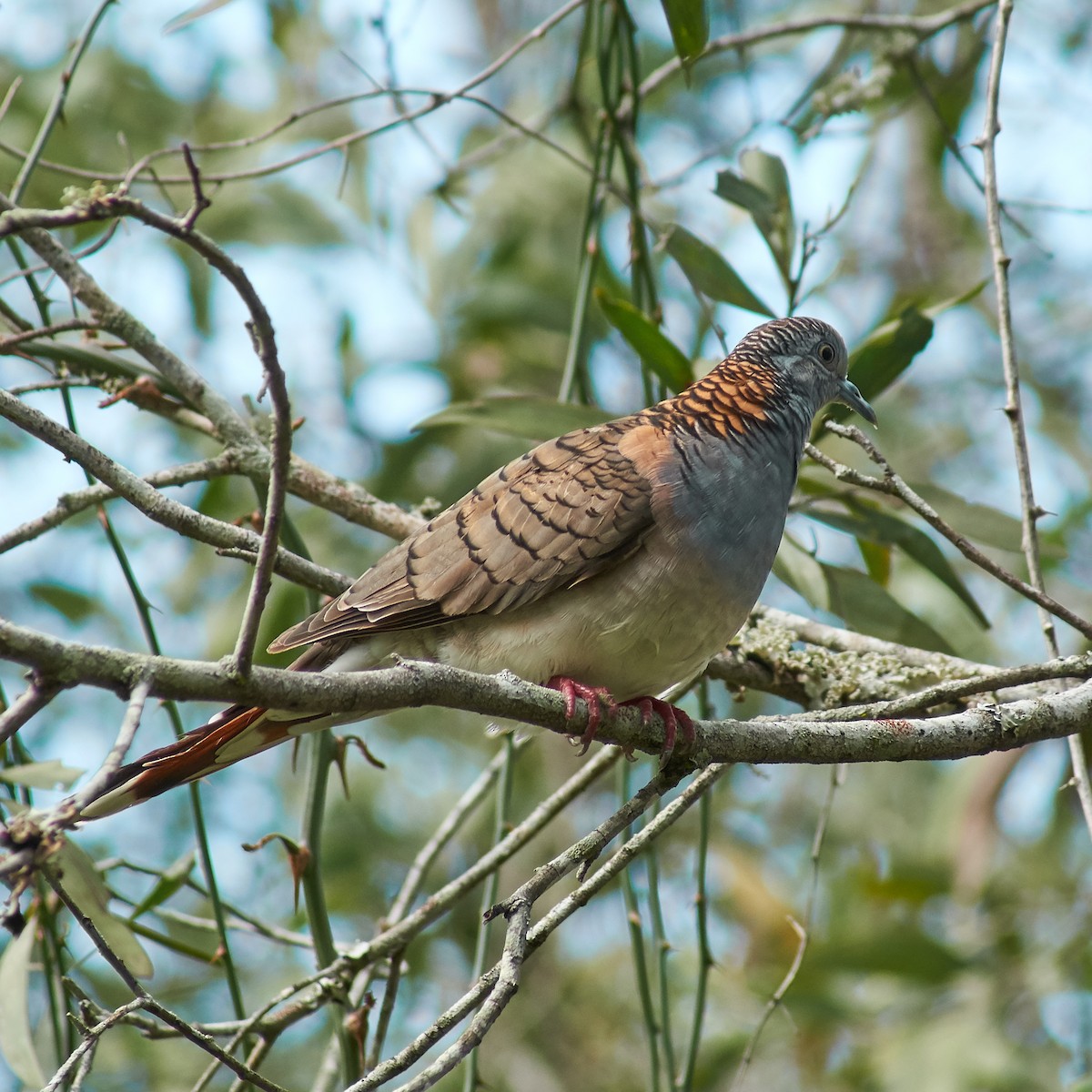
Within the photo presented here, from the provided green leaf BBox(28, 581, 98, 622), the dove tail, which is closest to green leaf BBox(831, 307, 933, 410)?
the dove tail

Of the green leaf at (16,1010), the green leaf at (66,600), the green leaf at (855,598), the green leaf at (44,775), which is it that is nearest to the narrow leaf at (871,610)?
the green leaf at (855,598)

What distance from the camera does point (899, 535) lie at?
3293 millimetres

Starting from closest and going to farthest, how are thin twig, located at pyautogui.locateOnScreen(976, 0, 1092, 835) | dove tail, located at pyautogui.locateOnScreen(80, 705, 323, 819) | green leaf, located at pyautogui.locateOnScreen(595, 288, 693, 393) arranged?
dove tail, located at pyautogui.locateOnScreen(80, 705, 323, 819) < thin twig, located at pyautogui.locateOnScreen(976, 0, 1092, 835) < green leaf, located at pyautogui.locateOnScreen(595, 288, 693, 393)

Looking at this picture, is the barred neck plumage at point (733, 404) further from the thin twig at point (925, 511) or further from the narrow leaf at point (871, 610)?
the thin twig at point (925, 511)

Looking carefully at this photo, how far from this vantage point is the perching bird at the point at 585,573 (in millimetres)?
2662

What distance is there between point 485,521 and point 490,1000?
1.35 meters

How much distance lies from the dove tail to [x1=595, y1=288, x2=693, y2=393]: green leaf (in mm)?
1264

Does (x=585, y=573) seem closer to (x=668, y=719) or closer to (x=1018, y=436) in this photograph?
(x=668, y=719)

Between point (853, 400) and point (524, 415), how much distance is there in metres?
0.90

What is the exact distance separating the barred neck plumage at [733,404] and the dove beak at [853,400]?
218 millimetres

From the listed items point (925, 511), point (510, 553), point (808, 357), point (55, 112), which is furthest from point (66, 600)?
point (925, 511)

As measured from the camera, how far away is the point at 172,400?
334cm

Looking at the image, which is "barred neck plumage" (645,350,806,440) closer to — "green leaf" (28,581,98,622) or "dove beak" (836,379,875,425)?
"dove beak" (836,379,875,425)

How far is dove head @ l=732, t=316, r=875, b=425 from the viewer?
3.28 metres
